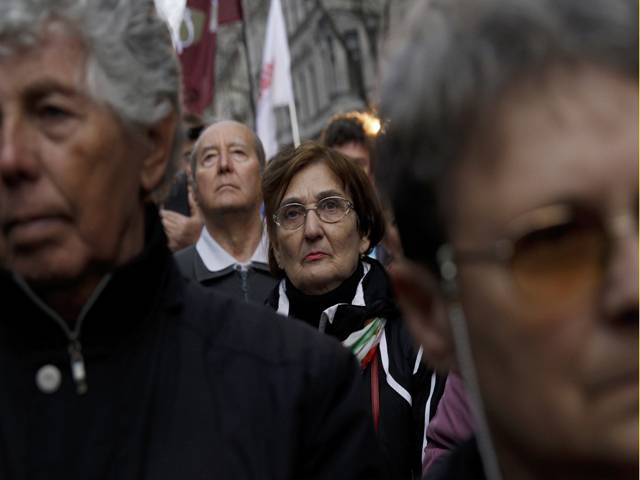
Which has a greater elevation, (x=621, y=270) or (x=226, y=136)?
(x=226, y=136)

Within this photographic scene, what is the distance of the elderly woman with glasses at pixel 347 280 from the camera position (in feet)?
11.3

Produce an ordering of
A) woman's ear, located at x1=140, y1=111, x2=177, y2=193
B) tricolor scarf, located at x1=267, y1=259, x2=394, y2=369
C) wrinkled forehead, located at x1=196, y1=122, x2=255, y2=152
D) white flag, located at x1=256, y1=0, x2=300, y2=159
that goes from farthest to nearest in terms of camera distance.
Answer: white flag, located at x1=256, y1=0, x2=300, y2=159
wrinkled forehead, located at x1=196, y1=122, x2=255, y2=152
tricolor scarf, located at x1=267, y1=259, x2=394, y2=369
woman's ear, located at x1=140, y1=111, x2=177, y2=193

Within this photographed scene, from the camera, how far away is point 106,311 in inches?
75.5

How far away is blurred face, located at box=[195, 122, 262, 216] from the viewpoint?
5.03 m

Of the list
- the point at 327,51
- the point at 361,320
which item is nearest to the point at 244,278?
the point at 361,320

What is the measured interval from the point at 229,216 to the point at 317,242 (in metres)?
1.00

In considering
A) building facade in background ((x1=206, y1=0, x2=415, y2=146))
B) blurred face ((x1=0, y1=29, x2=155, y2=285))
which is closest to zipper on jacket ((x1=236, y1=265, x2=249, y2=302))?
blurred face ((x1=0, y1=29, x2=155, y2=285))

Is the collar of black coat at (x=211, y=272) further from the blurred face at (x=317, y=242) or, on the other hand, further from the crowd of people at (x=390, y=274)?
the crowd of people at (x=390, y=274)

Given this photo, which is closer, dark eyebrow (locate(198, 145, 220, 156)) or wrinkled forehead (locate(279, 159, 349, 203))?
wrinkled forehead (locate(279, 159, 349, 203))

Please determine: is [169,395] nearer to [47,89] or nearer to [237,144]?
[47,89]

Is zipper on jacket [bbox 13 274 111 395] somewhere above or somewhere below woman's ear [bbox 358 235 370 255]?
below

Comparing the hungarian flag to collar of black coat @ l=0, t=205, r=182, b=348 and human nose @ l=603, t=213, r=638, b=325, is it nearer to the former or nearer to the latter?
collar of black coat @ l=0, t=205, r=182, b=348

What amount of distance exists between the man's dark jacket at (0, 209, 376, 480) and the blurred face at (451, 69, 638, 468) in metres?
0.55

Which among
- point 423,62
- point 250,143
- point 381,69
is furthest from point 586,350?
point 250,143
